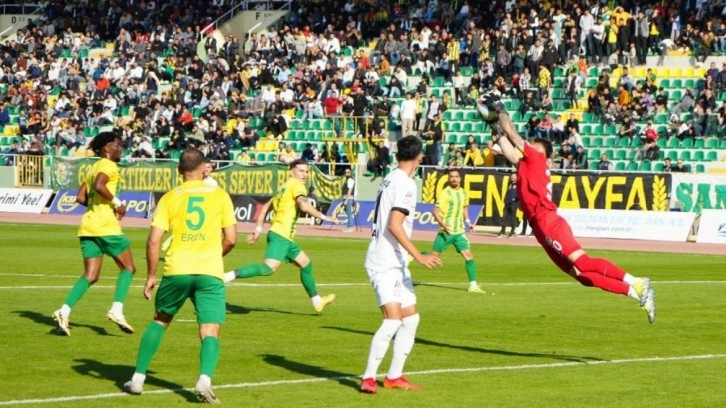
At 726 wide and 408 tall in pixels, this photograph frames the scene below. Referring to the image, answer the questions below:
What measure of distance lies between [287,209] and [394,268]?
7425 mm

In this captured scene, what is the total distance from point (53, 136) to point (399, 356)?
1942 inches

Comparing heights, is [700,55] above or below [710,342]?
above

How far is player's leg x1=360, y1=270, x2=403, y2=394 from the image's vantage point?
11953mm

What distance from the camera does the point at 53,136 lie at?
59188mm

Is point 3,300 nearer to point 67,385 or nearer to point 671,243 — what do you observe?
point 67,385

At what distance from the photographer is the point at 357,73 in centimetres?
5462

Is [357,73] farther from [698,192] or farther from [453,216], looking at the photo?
[453,216]

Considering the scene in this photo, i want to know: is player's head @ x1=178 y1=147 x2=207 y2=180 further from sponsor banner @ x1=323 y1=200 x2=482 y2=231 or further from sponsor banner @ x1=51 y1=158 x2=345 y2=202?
sponsor banner @ x1=51 y1=158 x2=345 y2=202

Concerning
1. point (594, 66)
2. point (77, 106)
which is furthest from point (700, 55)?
point (77, 106)

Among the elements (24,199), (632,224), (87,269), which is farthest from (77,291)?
(24,199)

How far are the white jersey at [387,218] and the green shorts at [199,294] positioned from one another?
1.52 meters

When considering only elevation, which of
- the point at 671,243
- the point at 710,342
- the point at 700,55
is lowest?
the point at 671,243

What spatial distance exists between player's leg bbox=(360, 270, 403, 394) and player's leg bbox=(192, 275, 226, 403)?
1464mm

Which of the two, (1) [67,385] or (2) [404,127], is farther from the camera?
(2) [404,127]
